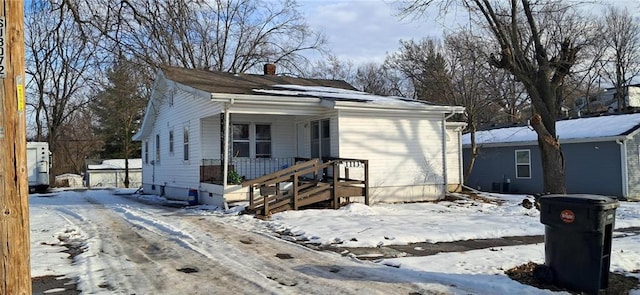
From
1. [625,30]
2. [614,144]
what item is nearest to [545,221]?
[614,144]

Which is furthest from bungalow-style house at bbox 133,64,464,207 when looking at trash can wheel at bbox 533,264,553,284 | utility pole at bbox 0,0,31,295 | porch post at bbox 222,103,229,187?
utility pole at bbox 0,0,31,295

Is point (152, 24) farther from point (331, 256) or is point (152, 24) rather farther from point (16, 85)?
point (16, 85)

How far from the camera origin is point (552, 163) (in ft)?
48.6

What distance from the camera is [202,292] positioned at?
5723 mm

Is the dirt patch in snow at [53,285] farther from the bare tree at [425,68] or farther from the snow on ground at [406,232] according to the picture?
the bare tree at [425,68]

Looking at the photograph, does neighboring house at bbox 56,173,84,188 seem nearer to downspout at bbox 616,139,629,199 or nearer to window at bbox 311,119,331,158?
window at bbox 311,119,331,158

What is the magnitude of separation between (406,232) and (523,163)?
15.5 m

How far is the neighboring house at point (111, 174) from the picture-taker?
130 ft

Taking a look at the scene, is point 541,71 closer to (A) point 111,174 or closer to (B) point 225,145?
(B) point 225,145

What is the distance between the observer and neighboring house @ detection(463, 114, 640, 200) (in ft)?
64.4

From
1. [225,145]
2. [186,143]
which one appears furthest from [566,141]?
[186,143]

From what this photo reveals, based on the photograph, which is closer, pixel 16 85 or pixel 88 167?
pixel 16 85

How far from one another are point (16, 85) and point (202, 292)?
125 inches

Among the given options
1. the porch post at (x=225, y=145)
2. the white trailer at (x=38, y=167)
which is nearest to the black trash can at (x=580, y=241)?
the porch post at (x=225, y=145)
